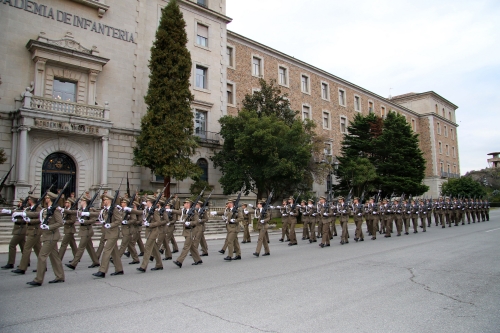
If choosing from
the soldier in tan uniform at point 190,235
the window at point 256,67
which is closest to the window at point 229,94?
the window at point 256,67

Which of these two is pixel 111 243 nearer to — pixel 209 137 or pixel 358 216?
pixel 358 216

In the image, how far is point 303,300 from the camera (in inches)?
250

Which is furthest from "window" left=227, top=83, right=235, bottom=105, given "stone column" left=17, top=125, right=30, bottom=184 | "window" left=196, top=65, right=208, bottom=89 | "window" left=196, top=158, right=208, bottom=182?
"stone column" left=17, top=125, right=30, bottom=184

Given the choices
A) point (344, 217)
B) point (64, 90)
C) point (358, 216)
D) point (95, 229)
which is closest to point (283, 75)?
point (64, 90)

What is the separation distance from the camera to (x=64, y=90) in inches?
891

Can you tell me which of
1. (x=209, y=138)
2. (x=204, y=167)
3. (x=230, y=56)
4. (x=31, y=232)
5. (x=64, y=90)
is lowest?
(x=31, y=232)

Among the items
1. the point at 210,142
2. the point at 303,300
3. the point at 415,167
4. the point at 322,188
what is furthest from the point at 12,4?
the point at 415,167

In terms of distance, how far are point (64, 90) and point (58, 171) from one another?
4.86 meters

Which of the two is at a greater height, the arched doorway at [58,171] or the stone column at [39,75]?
the stone column at [39,75]

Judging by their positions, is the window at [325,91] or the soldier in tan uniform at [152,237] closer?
the soldier in tan uniform at [152,237]

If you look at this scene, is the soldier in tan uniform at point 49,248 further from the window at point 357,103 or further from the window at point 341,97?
the window at point 357,103

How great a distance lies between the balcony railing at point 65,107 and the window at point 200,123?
8.05 m

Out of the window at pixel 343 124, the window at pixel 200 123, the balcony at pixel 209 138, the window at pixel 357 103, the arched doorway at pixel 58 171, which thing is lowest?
the arched doorway at pixel 58 171

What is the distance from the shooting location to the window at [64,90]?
878 inches
